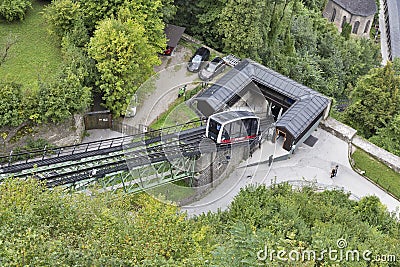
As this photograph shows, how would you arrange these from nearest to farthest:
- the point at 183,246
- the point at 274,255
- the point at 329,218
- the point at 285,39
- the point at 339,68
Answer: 1. the point at 274,255
2. the point at 183,246
3. the point at 329,218
4. the point at 285,39
5. the point at 339,68

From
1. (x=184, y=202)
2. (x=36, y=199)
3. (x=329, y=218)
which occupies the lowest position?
(x=184, y=202)

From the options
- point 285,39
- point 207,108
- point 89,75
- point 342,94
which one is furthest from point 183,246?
point 342,94

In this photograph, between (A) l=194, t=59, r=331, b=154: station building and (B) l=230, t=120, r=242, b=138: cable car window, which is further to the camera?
(A) l=194, t=59, r=331, b=154: station building

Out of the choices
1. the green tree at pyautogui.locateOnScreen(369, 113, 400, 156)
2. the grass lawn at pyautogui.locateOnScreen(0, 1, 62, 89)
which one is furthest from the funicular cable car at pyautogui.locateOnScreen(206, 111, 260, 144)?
the green tree at pyautogui.locateOnScreen(369, 113, 400, 156)

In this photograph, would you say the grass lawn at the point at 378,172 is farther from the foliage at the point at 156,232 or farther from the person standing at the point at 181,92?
the person standing at the point at 181,92

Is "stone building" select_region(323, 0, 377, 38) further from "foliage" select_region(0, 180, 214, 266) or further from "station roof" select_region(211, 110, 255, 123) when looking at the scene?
"foliage" select_region(0, 180, 214, 266)

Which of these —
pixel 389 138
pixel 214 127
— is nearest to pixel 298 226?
pixel 214 127

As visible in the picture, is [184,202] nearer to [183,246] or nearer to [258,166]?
[258,166]

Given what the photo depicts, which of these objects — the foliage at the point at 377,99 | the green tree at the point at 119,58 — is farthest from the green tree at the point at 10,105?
the foliage at the point at 377,99
